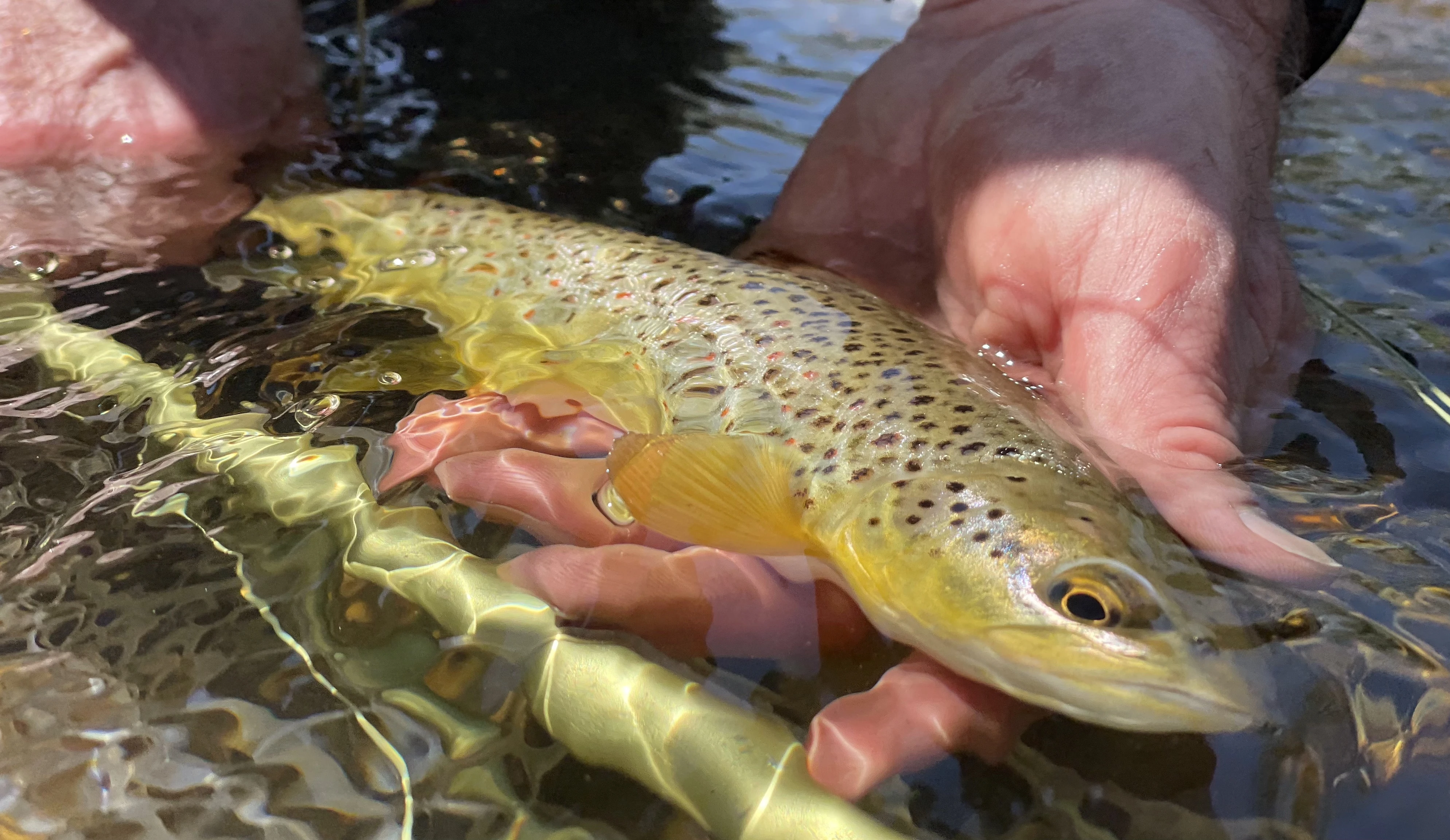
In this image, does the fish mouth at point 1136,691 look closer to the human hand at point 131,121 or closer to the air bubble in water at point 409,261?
the air bubble in water at point 409,261

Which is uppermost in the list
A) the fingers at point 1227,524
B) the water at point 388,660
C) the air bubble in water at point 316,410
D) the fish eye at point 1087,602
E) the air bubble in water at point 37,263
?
the air bubble in water at point 37,263

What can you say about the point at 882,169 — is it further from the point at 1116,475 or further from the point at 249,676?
the point at 249,676

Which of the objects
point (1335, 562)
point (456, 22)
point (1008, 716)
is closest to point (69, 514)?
point (1008, 716)

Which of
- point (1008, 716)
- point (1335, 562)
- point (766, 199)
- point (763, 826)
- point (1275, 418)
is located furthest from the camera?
point (766, 199)

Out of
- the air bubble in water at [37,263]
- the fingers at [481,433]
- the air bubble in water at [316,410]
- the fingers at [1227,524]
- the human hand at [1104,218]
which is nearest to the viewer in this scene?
the fingers at [1227,524]

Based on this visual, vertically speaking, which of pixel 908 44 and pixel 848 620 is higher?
pixel 908 44

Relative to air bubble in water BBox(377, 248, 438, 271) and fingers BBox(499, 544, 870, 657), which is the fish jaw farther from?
air bubble in water BBox(377, 248, 438, 271)

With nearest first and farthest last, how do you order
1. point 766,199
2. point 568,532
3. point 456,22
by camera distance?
point 568,532, point 766,199, point 456,22

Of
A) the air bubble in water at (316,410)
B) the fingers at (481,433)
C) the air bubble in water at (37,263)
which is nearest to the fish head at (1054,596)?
the fingers at (481,433)
